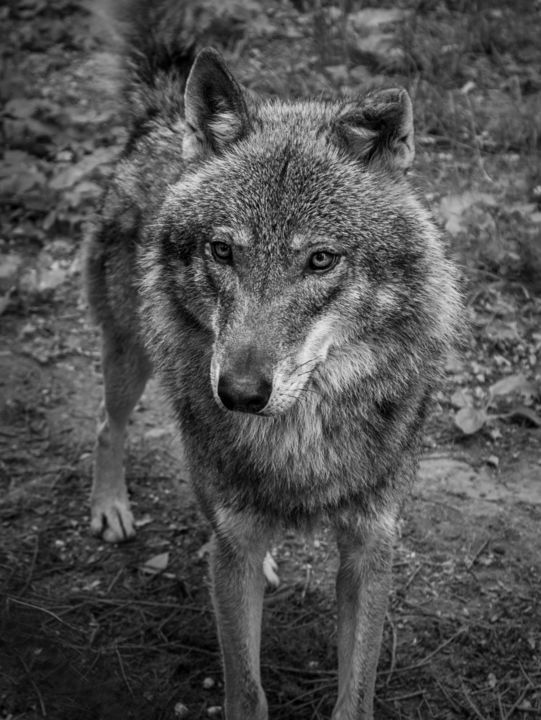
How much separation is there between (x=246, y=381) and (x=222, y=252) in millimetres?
534

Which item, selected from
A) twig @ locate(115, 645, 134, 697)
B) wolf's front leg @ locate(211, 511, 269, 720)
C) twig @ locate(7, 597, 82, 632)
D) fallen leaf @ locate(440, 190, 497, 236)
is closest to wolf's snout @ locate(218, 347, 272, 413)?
wolf's front leg @ locate(211, 511, 269, 720)

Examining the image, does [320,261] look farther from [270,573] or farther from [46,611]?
[46,611]

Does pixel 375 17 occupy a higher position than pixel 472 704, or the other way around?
pixel 375 17

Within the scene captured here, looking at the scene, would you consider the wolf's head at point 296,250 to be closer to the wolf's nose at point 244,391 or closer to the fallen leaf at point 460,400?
the wolf's nose at point 244,391

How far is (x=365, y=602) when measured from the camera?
3.24m

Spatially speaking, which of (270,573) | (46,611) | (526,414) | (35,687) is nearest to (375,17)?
(526,414)

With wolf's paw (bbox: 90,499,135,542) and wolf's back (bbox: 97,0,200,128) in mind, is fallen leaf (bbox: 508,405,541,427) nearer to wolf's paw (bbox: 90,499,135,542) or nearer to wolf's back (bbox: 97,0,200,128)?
wolf's paw (bbox: 90,499,135,542)

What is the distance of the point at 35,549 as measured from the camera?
4.32 metres

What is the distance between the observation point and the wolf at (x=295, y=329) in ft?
9.34

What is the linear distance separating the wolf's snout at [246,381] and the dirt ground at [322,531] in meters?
0.87

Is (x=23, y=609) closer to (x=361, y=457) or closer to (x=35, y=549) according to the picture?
(x=35, y=549)

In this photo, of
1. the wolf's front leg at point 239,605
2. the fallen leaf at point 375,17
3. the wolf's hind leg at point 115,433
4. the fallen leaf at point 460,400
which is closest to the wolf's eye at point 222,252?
the wolf's front leg at point 239,605

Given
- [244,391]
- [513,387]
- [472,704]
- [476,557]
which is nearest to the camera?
[244,391]

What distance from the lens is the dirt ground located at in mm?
3660
